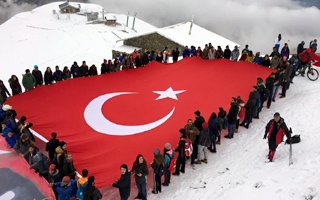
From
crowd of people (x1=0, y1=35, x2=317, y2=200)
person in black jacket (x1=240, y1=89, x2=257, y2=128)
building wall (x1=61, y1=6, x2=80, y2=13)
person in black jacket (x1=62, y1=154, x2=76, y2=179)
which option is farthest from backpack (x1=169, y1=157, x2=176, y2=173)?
building wall (x1=61, y1=6, x2=80, y2=13)

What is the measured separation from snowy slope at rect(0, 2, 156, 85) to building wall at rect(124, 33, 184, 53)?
2675mm

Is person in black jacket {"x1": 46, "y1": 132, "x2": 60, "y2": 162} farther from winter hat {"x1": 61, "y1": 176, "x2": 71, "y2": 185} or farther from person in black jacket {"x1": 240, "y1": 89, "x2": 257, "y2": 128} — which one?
person in black jacket {"x1": 240, "y1": 89, "x2": 257, "y2": 128}

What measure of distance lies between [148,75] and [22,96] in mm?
5792

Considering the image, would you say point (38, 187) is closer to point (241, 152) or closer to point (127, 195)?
point (127, 195)

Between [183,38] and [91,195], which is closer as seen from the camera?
[91,195]

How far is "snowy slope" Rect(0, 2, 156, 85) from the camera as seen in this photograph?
37594 millimetres

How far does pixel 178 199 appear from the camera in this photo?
11805mm

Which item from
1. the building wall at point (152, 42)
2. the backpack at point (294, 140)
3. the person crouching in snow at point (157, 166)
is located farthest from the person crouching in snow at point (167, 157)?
the building wall at point (152, 42)

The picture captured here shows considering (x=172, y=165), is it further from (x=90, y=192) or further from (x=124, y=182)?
(x=90, y=192)

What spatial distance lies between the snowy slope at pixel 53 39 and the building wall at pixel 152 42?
2.68m

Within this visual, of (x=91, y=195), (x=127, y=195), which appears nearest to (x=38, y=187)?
(x=91, y=195)

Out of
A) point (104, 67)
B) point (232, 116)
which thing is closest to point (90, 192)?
point (232, 116)

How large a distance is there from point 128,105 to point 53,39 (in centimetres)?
3952

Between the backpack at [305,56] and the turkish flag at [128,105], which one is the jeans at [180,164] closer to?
the turkish flag at [128,105]
